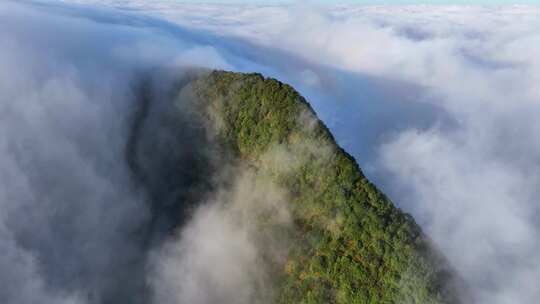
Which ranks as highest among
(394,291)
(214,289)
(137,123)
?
(137,123)

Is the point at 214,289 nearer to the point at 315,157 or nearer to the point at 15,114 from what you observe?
the point at 315,157

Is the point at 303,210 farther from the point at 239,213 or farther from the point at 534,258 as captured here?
the point at 534,258

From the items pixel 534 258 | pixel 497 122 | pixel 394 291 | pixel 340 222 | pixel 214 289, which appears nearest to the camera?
pixel 394 291

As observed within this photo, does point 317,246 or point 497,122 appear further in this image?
point 497,122

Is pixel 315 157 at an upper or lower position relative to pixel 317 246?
upper

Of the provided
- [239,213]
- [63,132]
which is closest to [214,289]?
[239,213]

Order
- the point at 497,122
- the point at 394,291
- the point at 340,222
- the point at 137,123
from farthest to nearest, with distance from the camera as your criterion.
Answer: the point at 497,122 < the point at 137,123 < the point at 340,222 < the point at 394,291
